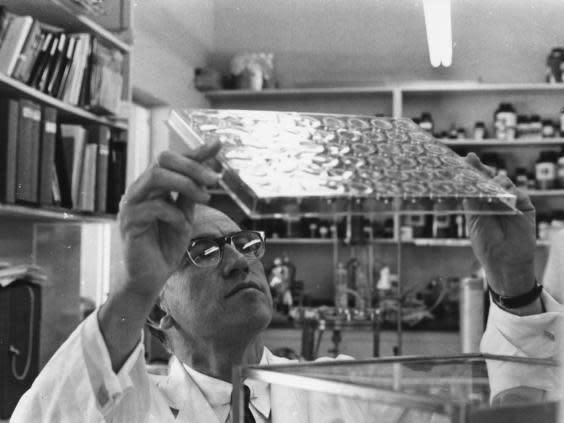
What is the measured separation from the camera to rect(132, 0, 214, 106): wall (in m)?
4.80

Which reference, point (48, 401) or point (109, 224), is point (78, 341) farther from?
point (109, 224)

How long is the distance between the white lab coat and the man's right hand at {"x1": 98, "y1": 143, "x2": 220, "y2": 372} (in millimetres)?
21

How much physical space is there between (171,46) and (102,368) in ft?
15.3

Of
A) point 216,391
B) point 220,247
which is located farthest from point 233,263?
point 216,391

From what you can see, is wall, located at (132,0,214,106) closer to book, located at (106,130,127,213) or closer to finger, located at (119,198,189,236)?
book, located at (106,130,127,213)

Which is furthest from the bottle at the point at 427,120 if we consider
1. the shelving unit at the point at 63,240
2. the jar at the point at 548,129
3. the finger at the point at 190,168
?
the finger at the point at 190,168

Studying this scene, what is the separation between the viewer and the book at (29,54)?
8.66 feet

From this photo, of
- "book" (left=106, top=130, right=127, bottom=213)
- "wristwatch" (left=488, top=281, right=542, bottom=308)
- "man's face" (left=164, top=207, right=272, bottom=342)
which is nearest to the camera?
"wristwatch" (left=488, top=281, right=542, bottom=308)

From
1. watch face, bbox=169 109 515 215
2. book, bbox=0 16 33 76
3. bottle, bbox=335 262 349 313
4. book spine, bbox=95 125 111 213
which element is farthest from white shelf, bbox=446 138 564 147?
watch face, bbox=169 109 515 215

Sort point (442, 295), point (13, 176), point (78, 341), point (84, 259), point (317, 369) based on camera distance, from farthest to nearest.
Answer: point (442, 295)
point (84, 259)
point (13, 176)
point (78, 341)
point (317, 369)

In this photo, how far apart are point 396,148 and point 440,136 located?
194 inches

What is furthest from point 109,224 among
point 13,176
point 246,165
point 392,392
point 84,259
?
point 392,392

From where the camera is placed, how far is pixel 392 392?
61cm

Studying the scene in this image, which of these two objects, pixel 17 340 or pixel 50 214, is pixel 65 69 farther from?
pixel 17 340
